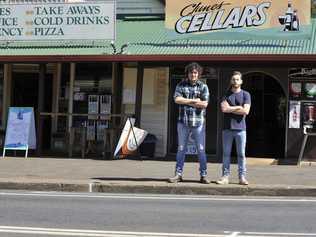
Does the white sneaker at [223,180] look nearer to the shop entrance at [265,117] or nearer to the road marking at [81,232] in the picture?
the road marking at [81,232]

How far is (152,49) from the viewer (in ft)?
56.7

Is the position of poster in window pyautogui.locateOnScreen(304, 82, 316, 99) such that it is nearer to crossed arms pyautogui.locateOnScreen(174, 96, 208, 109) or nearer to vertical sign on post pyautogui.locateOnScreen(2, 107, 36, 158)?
crossed arms pyautogui.locateOnScreen(174, 96, 208, 109)

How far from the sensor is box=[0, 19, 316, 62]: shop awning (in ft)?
53.8

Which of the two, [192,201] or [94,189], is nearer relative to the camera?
[192,201]

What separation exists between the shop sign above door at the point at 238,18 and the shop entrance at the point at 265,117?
4.39ft

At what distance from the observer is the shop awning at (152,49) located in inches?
645

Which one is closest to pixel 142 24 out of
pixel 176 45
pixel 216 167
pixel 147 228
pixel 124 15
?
pixel 124 15

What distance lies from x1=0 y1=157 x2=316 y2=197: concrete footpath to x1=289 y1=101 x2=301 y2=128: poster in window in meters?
1.10

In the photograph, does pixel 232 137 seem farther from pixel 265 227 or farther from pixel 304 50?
pixel 304 50

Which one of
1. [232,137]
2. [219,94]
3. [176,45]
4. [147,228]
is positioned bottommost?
[147,228]

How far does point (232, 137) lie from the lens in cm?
1238

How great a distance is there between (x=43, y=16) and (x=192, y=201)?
8565 millimetres

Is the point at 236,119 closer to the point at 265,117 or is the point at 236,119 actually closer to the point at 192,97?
the point at 192,97

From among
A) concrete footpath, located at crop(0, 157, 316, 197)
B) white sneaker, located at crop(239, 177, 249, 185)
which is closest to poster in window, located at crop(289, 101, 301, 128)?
concrete footpath, located at crop(0, 157, 316, 197)
